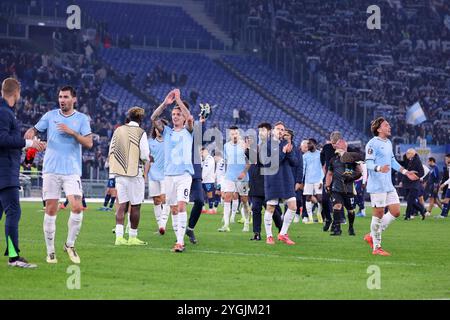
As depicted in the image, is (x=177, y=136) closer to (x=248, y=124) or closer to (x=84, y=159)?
(x=84, y=159)

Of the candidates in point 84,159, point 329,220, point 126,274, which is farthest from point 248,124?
point 126,274

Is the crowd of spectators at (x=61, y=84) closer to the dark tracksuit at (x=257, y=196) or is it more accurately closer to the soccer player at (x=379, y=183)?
the dark tracksuit at (x=257, y=196)

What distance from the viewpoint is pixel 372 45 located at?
67000 mm

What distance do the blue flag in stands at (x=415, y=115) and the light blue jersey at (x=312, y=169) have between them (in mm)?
26490

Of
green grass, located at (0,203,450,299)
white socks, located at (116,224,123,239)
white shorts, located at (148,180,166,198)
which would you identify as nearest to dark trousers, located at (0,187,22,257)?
green grass, located at (0,203,450,299)

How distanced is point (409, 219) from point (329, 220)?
860 cm

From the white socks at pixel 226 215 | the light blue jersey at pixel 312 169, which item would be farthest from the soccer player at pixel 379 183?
the light blue jersey at pixel 312 169

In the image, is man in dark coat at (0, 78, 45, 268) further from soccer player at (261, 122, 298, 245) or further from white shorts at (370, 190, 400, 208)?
soccer player at (261, 122, 298, 245)

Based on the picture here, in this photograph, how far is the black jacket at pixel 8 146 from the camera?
14.9 metres

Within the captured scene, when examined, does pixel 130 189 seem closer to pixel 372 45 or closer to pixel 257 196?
pixel 257 196

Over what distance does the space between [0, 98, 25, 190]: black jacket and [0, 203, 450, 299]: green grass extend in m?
1.29

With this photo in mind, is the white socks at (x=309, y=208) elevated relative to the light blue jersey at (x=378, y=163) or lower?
lower

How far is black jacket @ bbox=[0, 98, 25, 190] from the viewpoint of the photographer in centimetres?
1487
